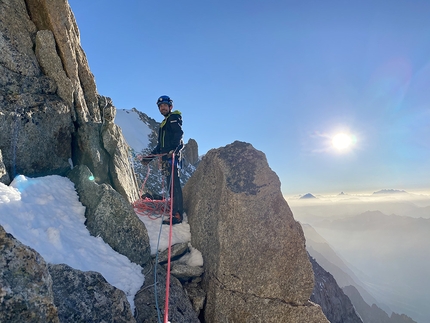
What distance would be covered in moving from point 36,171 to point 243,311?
26.0ft

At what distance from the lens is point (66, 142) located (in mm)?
9977

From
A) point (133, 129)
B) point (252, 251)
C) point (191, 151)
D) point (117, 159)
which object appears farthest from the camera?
point (191, 151)

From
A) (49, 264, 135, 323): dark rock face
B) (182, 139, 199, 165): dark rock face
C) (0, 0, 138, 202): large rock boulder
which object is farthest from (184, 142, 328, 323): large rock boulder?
(182, 139, 199, 165): dark rock face

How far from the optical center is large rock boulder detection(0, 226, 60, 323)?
320 centimetres

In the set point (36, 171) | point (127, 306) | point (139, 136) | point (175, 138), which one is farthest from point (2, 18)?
point (139, 136)

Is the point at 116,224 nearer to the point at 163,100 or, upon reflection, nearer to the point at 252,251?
the point at 252,251

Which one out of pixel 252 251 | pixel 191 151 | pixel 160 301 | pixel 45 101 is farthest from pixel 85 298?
pixel 191 151

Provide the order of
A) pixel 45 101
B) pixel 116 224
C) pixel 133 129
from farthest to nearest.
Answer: pixel 133 129
pixel 45 101
pixel 116 224

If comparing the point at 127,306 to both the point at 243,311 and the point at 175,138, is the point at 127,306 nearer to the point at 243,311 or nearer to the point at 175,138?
the point at 243,311

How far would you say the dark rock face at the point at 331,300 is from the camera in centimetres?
1836

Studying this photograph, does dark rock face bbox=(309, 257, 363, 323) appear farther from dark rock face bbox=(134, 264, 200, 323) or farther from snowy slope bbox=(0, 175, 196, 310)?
snowy slope bbox=(0, 175, 196, 310)

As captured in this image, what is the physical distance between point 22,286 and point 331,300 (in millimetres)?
21802

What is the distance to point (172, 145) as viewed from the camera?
1043 cm

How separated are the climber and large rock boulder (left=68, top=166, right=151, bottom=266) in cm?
185
